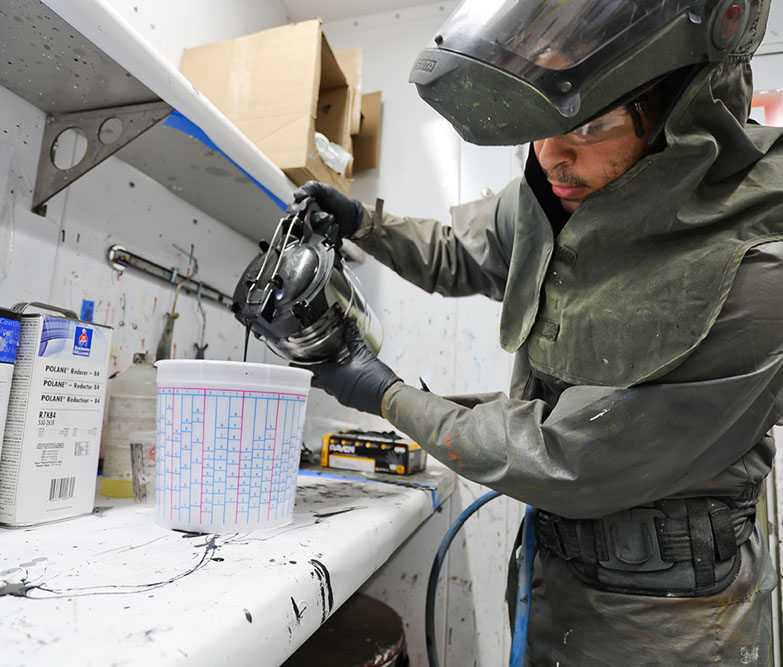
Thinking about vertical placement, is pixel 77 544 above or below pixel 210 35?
below

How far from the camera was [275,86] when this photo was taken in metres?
1.24

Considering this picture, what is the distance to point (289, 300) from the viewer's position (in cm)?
72

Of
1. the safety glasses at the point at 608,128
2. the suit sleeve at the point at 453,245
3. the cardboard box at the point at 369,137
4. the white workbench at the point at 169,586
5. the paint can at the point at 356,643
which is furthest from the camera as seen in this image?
the cardboard box at the point at 369,137

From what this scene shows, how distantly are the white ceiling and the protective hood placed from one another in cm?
152

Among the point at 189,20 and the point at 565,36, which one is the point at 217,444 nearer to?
the point at 565,36

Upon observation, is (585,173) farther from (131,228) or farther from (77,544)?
(131,228)

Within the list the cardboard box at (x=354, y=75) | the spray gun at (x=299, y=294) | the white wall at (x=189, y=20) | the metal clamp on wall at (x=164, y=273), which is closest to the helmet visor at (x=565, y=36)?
the spray gun at (x=299, y=294)

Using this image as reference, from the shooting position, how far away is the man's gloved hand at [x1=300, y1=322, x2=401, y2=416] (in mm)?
859

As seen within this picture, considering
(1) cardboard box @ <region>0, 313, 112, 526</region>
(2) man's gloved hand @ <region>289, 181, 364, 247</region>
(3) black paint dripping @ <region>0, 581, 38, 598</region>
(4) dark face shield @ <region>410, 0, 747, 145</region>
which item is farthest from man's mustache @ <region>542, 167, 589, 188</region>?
(3) black paint dripping @ <region>0, 581, 38, 598</region>

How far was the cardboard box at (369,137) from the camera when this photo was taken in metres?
1.75

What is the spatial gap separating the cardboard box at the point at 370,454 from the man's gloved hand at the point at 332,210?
53 centimetres

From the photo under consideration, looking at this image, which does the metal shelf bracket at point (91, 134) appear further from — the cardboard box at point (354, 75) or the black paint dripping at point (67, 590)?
the cardboard box at point (354, 75)

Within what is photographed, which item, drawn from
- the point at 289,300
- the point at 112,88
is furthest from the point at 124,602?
the point at 112,88

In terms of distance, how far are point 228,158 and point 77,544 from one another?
2.45 ft
